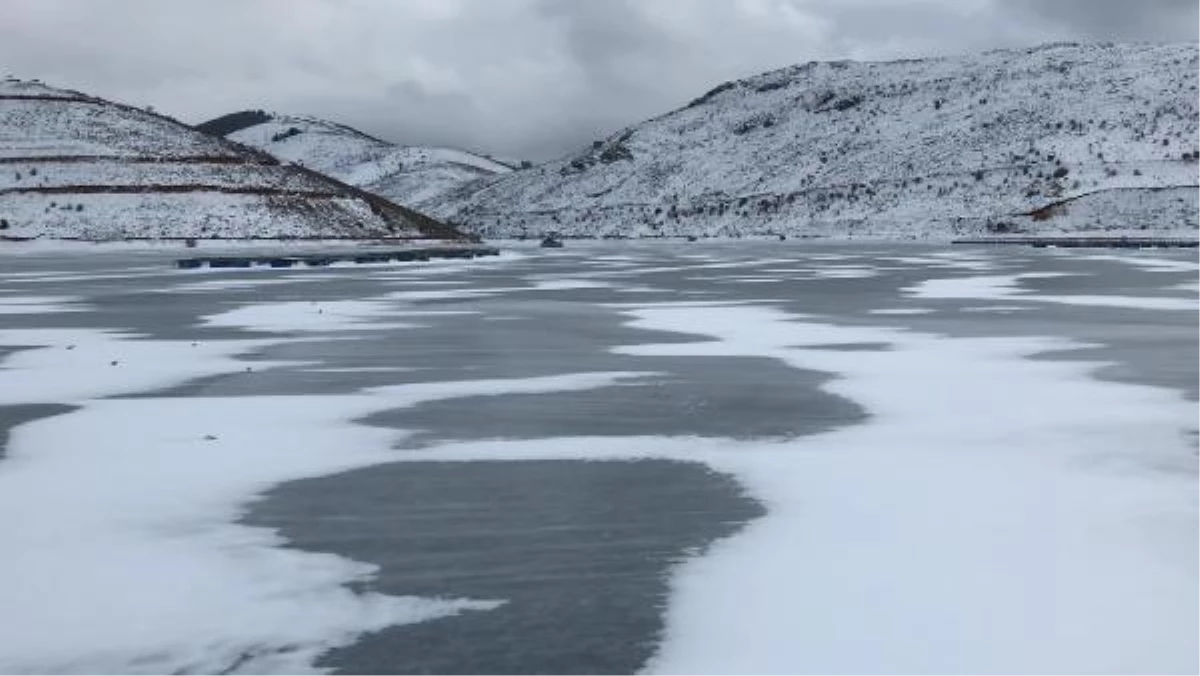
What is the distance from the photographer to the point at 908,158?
144625mm

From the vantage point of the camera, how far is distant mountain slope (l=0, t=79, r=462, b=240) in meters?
91.1

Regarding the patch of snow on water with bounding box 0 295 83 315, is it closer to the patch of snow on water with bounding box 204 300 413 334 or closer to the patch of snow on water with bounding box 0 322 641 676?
the patch of snow on water with bounding box 204 300 413 334

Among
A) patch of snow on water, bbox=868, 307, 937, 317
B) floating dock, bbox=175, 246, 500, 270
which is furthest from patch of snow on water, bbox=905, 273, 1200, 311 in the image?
floating dock, bbox=175, 246, 500, 270

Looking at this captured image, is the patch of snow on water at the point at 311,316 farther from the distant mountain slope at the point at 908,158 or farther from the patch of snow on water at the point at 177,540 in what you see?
the distant mountain slope at the point at 908,158

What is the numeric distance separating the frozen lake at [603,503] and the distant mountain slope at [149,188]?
234 feet

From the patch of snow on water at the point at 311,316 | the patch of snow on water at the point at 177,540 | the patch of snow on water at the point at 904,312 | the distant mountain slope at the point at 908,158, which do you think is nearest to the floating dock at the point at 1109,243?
the distant mountain slope at the point at 908,158

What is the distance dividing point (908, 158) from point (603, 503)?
139 m

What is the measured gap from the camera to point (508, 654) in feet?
22.4

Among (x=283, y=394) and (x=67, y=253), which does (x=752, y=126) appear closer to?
(x=67, y=253)

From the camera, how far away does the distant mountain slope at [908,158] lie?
120375 mm

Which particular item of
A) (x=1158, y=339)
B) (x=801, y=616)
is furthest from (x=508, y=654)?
(x=1158, y=339)

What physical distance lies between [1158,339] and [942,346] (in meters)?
3.57

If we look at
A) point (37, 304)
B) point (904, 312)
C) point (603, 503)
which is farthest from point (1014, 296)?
point (603, 503)

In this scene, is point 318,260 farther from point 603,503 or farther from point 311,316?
point 603,503
